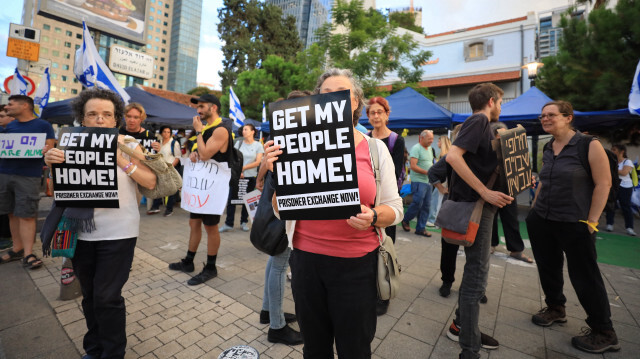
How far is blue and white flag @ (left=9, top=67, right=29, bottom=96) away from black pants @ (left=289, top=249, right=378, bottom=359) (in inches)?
364

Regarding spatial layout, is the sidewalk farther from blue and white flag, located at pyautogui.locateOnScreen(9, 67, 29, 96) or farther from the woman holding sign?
blue and white flag, located at pyautogui.locateOnScreen(9, 67, 29, 96)

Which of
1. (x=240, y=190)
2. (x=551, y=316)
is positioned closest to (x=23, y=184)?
(x=240, y=190)

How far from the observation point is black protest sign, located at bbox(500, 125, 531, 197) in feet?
6.86

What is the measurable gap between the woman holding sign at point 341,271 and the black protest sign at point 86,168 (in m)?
1.16

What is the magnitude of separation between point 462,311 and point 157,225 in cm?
598

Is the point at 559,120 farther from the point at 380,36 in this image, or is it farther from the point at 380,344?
the point at 380,36

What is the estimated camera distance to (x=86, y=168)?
184 cm

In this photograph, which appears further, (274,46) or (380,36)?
(274,46)

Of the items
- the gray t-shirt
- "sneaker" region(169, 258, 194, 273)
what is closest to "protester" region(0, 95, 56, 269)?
"sneaker" region(169, 258, 194, 273)

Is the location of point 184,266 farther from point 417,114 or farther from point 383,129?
point 417,114

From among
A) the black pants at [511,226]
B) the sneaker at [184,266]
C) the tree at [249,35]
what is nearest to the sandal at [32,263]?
the sneaker at [184,266]

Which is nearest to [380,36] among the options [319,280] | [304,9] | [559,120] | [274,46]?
[559,120]

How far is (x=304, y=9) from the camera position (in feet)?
174

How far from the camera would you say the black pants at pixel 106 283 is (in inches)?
74.3
